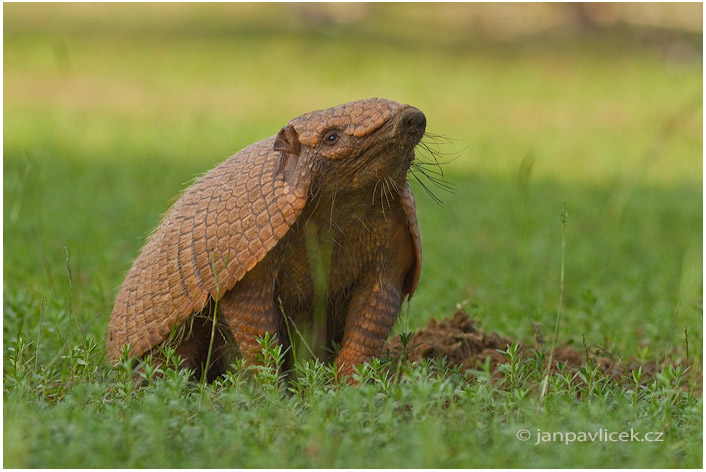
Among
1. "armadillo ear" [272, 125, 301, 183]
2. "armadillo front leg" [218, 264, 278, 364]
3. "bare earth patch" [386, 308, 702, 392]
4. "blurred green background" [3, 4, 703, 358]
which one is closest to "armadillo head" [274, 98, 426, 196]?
"armadillo ear" [272, 125, 301, 183]

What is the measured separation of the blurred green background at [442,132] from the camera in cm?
745

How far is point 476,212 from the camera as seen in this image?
37.8ft

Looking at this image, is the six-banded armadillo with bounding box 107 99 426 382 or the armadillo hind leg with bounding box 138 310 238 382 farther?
the armadillo hind leg with bounding box 138 310 238 382

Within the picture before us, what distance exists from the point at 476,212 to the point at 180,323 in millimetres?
7205

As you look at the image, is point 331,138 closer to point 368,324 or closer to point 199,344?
point 368,324

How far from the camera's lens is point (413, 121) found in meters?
4.13

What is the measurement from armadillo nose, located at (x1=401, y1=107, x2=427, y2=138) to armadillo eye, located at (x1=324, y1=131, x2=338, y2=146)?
34cm

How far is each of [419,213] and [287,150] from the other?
719cm

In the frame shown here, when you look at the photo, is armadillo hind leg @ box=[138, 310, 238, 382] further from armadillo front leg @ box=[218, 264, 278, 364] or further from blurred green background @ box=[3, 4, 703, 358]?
blurred green background @ box=[3, 4, 703, 358]

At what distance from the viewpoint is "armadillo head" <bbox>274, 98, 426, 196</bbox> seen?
416cm

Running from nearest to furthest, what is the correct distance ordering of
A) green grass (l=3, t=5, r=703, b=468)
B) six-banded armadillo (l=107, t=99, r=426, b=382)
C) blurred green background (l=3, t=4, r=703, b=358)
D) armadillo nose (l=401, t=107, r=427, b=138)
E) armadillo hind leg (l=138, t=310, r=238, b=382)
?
1. green grass (l=3, t=5, r=703, b=468)
2. armadillo nose (l=401, t=107, r=427, b=138)
3. six-banded armadillo (l=107, t=99, r=426, b=382)
4. armadillo hind leg (l=138, t=310, r=238, b=382)
5. blurred green background (l=3, t=4, r=703, b=358)

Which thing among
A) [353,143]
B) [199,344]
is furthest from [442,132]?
[353,143]

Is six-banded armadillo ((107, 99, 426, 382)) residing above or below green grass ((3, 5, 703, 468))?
above

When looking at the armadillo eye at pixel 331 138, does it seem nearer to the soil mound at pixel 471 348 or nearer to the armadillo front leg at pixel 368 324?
the armadillo front leg at pixel 368 324
